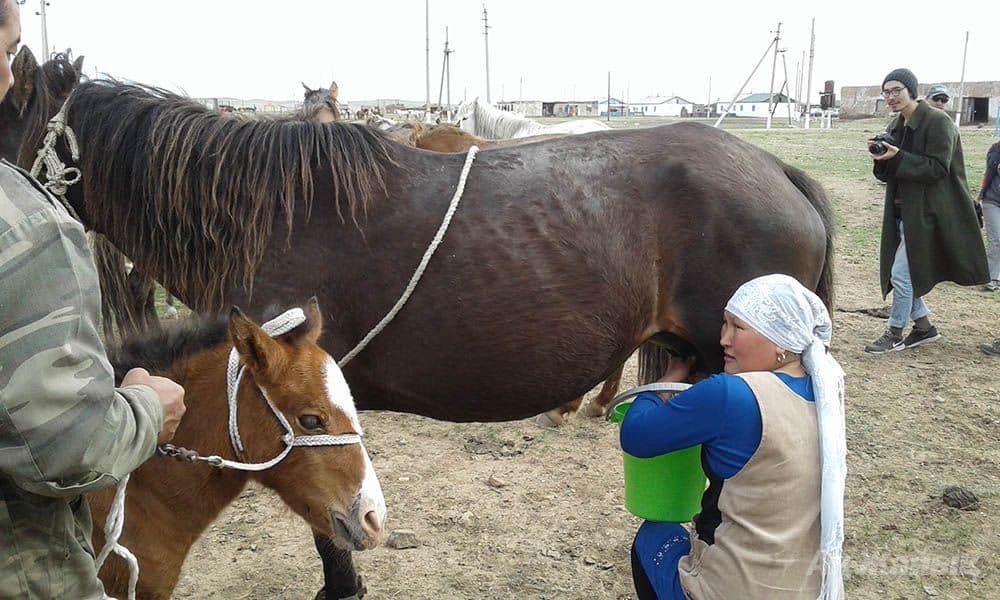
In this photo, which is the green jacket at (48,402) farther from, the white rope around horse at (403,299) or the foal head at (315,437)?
the white rope around horse at (403,299)

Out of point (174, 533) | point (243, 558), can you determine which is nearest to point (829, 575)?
point (174, 533)

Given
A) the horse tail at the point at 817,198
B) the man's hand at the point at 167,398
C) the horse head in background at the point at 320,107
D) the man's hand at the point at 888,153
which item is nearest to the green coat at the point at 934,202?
the man's hand at the point at 888,153

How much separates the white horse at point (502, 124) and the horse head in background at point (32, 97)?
6.15 m

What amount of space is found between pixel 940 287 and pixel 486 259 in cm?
718

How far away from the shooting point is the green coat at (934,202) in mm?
5547

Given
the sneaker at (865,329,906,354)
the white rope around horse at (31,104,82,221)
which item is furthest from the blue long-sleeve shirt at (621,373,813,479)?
the sneaker at (865,329,906,354)

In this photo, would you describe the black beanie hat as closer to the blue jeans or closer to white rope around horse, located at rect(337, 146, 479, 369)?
the blue jeans

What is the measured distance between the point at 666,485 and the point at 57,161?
7.98ft

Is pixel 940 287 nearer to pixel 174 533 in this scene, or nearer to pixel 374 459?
pixel 374 459

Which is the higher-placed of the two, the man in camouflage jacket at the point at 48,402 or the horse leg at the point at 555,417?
the man in camouflage jacket at the point at 48,402

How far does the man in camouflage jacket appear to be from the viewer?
1018 millimetres

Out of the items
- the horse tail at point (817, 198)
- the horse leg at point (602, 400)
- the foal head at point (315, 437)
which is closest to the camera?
the foal head at point (315, 437)

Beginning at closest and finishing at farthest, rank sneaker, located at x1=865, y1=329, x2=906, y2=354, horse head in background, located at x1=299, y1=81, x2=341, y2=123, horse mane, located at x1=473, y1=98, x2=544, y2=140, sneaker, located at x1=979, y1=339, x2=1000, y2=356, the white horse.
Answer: sneaker, located at x1=979, y1=339, x2=1000, y2=356, sneaker, located at x1=865, y1=329, x2=906, y2=354, horse head in background, located at x1=299, y1=81, x2=341, y2=123, the white horse, horse mane, located at x1=473, y1=98, x2=544, y2=140

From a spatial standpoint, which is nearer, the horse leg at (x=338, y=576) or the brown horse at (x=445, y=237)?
the brown horse at (x=445, y=237)
